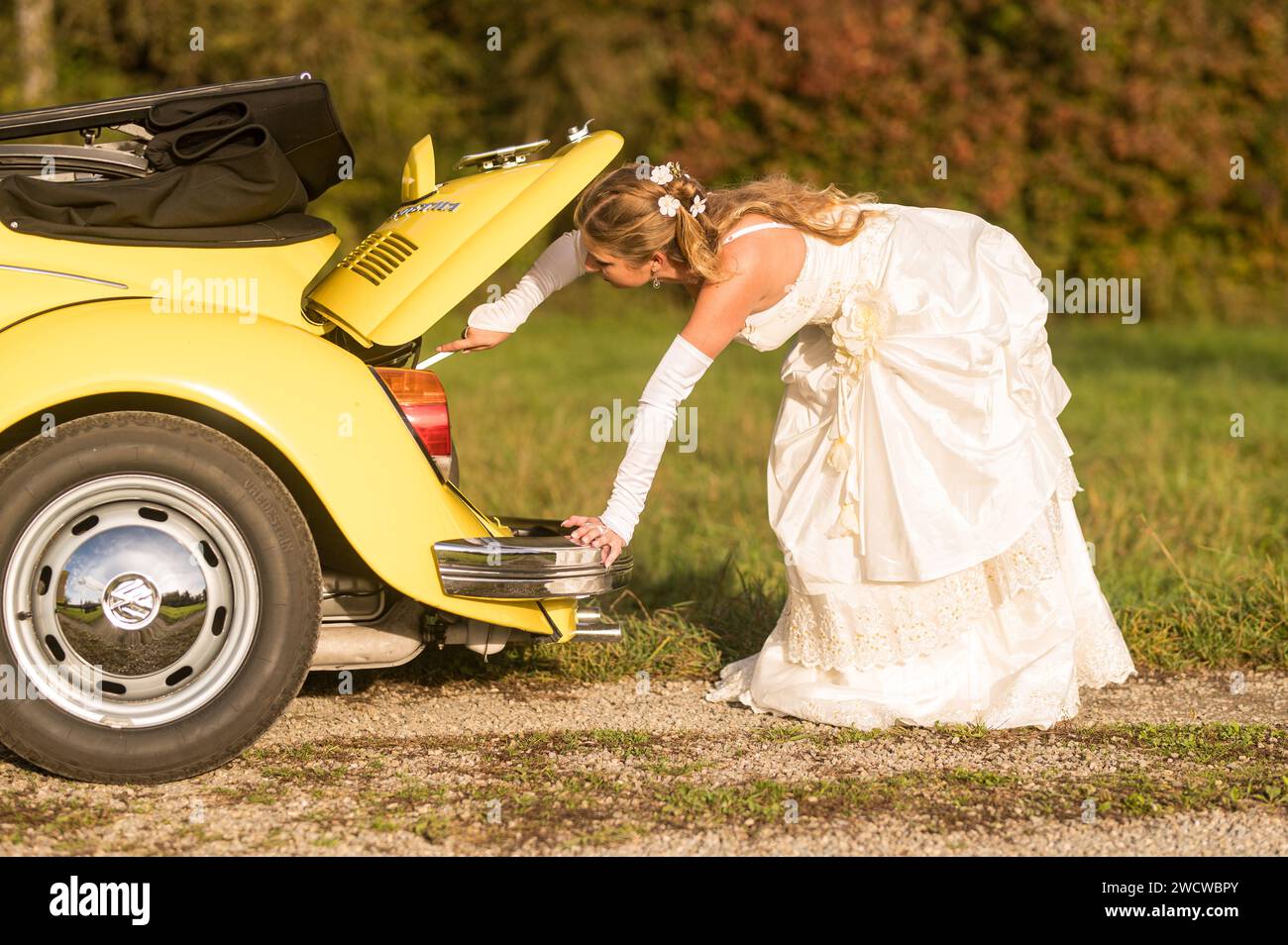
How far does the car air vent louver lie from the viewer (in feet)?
12.8

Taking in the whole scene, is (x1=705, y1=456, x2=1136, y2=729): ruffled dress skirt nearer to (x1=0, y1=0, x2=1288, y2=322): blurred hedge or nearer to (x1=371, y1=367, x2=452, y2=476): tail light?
(x1=371, y1=367, x2=452, y2=476): tail light

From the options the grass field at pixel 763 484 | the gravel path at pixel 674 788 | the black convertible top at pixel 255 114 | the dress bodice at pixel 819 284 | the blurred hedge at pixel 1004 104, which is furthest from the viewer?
the blurred hedge at pixel 1004 104

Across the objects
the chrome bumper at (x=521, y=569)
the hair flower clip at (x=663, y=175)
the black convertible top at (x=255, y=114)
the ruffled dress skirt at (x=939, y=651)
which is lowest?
the ruffled dress skirt at (x=939, y=651)

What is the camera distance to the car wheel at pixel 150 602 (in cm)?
360

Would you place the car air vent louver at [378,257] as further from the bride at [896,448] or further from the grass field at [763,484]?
the grass field at [763,484]

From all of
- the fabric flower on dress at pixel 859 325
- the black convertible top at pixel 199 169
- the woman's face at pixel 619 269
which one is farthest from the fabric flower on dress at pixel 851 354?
the black convertible top at pixel 199 169

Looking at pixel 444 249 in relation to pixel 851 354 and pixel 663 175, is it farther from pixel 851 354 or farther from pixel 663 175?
pixel 851 354

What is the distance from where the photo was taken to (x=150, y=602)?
→ 3670 mm

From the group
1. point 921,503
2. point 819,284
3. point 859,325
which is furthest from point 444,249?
point 921,503

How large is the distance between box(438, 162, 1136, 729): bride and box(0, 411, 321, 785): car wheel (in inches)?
36.9

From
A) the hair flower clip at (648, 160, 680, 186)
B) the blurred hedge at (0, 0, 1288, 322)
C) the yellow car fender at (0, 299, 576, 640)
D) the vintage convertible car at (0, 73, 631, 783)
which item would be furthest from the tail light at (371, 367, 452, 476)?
the blurred hedge at (0, 0, 1288, 322)

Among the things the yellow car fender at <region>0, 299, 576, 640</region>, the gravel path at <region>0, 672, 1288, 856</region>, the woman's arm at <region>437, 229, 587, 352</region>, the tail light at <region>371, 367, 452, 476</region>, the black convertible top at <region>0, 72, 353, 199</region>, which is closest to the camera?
the gravel path at <region>0, 672, 1288, 856</region>

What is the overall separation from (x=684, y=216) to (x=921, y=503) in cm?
108

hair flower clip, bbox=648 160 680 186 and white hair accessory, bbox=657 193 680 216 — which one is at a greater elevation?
hair flower clip, bbox=648 160 680 186
